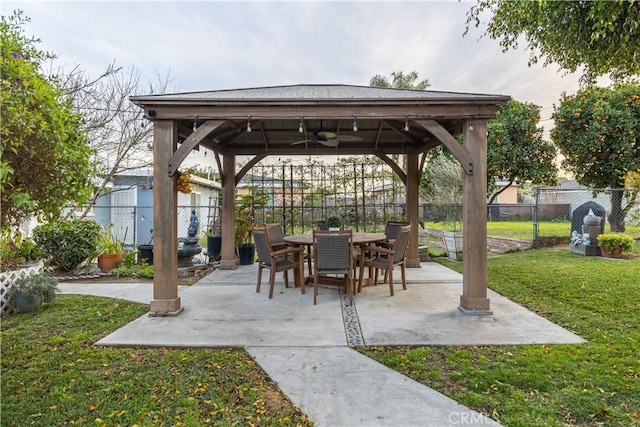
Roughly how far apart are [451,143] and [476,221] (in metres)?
0.99

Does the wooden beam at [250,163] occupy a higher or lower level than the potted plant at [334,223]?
higher

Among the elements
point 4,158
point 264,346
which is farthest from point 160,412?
point 4,158

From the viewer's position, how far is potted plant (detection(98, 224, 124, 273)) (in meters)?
6.86

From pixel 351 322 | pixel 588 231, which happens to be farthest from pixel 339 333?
pixel 588 231

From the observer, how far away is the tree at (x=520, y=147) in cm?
1207

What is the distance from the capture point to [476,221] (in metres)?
4.20

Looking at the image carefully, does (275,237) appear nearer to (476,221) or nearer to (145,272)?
(145,272)

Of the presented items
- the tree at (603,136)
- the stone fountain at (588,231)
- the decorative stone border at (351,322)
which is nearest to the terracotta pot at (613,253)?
the stone fountain at (588,231)

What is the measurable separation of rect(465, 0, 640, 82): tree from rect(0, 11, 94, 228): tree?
179 inches

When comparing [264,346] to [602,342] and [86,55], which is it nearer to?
[602,342]

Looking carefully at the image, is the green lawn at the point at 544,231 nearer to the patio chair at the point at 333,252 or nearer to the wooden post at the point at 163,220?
the patio chair at the point at 333,252

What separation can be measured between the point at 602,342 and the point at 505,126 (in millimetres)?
10636

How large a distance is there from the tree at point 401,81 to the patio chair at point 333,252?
13.7m

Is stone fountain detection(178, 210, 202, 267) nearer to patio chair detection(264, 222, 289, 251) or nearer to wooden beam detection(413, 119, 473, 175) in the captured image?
patio chair detection(264, 222, 289, 251)
